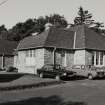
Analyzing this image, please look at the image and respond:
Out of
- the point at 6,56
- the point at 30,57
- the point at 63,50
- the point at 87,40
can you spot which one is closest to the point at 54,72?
the point at 63,50

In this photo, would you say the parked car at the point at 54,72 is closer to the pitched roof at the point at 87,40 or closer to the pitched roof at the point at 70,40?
the pitched roof at the point at 70,40

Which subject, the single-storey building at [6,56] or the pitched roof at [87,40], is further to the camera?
the single-storey building at [6,56]

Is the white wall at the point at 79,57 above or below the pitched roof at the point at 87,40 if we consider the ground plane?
below

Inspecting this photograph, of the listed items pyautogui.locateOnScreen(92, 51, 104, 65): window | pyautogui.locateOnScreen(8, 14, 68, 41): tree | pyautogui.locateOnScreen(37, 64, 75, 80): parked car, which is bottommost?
pyautogui.locateOnScreen(37, 64, 75, 80): parked car

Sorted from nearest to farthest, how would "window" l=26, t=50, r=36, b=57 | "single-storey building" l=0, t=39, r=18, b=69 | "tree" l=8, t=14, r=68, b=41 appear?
"window" l=26, t=50, r=36, b=57 < "single-storey building" l=0, t=39, r=18, b=69 < "tree" l=8, t=14, r=68, b=41

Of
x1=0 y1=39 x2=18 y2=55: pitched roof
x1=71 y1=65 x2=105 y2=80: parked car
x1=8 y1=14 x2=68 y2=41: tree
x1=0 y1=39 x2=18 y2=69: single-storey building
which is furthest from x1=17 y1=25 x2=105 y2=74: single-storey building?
x1=8 y1=14 x2=68 y2=41: tree

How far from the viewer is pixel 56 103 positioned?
13.2 metres

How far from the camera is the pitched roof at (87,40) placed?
110 feet

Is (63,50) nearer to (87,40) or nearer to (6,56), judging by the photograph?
(87,40)

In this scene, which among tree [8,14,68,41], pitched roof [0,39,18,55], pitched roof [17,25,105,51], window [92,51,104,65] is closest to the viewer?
pitched roof [17,25,105,51]

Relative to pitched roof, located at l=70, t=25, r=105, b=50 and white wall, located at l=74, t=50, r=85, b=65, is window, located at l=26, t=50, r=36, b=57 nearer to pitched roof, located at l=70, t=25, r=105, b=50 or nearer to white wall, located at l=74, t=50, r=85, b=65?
white wall, located at l=74, t=50, r=85, b=65

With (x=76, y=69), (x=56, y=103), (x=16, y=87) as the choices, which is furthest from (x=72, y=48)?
(x=56, y=103)

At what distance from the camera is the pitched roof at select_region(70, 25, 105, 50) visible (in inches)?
1319

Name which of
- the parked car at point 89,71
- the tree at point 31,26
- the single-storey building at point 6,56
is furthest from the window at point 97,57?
the tree at point 31,26
